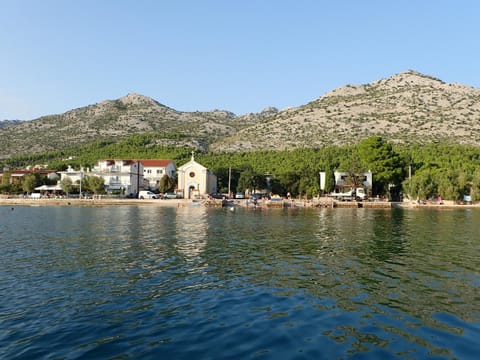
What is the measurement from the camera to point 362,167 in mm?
85562

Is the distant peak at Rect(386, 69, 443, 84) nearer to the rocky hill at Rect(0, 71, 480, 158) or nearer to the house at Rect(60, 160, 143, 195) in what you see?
the rocky hill at Rect(0, 71, 480, 158)

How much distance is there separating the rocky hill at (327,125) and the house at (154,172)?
136ft

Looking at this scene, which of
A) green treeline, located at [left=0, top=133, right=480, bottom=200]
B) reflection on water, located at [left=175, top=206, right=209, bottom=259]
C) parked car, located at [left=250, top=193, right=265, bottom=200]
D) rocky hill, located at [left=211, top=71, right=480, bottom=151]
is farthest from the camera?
rocky hill, located at [left=211, top=71, right=480, bottom=151]

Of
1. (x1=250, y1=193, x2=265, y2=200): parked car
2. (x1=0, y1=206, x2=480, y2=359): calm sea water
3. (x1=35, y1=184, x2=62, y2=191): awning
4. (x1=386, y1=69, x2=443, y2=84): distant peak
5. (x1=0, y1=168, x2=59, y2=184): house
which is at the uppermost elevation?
(x1=386, y1=69, x2=443, y2=84): distant peak

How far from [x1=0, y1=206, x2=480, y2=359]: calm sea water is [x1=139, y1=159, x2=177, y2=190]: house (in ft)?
265

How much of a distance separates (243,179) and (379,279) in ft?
252

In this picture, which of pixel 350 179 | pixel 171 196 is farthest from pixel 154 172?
pixel 350 179

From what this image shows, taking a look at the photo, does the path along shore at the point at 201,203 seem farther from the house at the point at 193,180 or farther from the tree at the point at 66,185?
the house at the point at 193,180

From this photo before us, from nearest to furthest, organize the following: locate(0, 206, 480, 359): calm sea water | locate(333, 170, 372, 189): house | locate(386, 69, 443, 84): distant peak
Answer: locate(0, 206, 480, 359): calm sea water, locate(333, 170, 372, 189): house, locate(386, 69, 443, 84): distant peak

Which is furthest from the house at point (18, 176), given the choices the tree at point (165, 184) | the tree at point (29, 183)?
the tree at point (165, 184)

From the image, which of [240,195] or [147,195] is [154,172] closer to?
[147,195]

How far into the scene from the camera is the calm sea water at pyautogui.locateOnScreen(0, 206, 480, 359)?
9.21m

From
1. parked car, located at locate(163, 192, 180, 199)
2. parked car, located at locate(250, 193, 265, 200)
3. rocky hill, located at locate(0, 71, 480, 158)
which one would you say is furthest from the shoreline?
rocky hill, located at locate(0, 71, 480, 158)

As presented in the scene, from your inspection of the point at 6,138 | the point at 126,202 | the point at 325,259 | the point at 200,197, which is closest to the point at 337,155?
the point at 200,197
